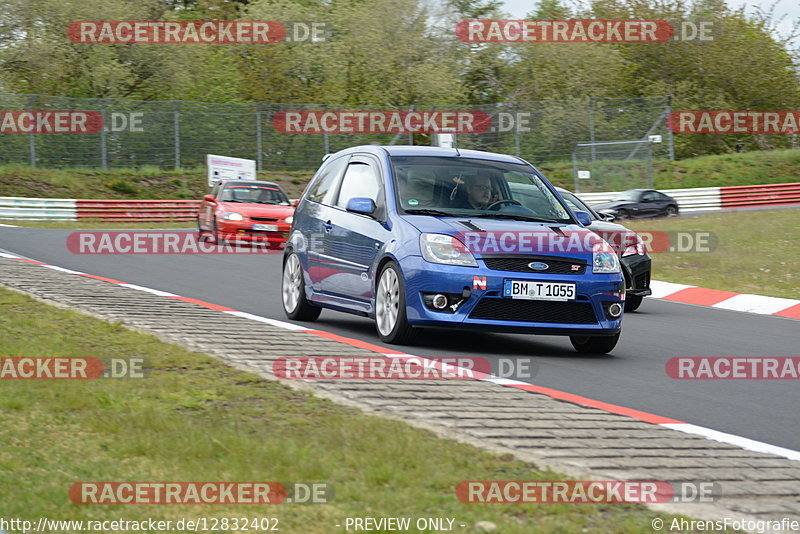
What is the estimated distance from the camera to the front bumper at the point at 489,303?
29.7 ft

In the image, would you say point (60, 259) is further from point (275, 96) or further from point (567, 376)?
point (275, 96)

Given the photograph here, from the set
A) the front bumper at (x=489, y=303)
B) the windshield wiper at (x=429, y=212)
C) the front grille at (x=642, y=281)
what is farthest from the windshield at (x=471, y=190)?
the front grille at (x=642, y=281)

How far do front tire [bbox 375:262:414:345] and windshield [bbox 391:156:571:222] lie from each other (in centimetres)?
65

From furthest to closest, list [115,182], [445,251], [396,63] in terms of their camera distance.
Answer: [396,63] < [115,182] < [445,251]

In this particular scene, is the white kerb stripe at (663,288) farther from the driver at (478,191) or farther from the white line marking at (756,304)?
the driver at (478,191)

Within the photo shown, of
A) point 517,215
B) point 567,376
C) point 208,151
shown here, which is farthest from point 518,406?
point 208,151

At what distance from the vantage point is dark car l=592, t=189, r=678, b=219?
3731 centimetres

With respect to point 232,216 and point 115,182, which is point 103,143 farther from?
point 232,216

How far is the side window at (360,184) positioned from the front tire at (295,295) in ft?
3.07

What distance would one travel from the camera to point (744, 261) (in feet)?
70.1

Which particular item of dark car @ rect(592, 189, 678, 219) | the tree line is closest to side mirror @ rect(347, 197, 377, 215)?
dark car @ rect(592, 189, 678, 219)

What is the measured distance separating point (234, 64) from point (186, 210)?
19042 mm

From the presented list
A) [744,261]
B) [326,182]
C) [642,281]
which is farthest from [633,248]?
[744,261]

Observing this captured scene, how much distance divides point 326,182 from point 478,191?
6.65ft
